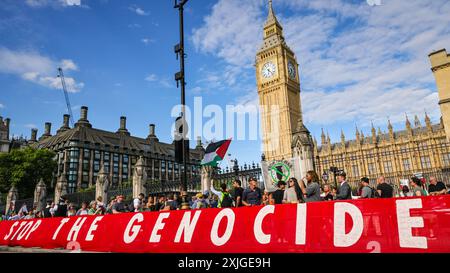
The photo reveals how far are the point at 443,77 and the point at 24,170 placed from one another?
2560 inches

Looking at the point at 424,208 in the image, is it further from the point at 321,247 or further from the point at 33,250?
the point at 33,250

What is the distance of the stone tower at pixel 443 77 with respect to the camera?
29047mm

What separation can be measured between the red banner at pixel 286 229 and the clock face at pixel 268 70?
69.6m

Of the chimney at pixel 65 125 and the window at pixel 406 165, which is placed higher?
the chimney at pixel 65 125

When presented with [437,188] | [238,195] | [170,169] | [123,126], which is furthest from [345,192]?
[123,126]

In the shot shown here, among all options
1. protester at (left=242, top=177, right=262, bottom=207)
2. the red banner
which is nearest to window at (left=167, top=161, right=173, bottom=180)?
the red banner

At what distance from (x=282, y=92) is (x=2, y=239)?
6567cm

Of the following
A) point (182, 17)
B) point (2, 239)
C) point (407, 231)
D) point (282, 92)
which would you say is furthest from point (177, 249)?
point (282, 92)

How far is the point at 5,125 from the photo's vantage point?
84.1m

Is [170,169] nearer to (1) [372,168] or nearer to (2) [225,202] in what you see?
(1) [372,168]

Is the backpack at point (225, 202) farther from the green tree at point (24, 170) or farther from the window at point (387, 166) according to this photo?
the window at point (387, 166)

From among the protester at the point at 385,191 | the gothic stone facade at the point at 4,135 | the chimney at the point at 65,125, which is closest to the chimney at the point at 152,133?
the chimney at the point at 65,125

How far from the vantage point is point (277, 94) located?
7281 cm
